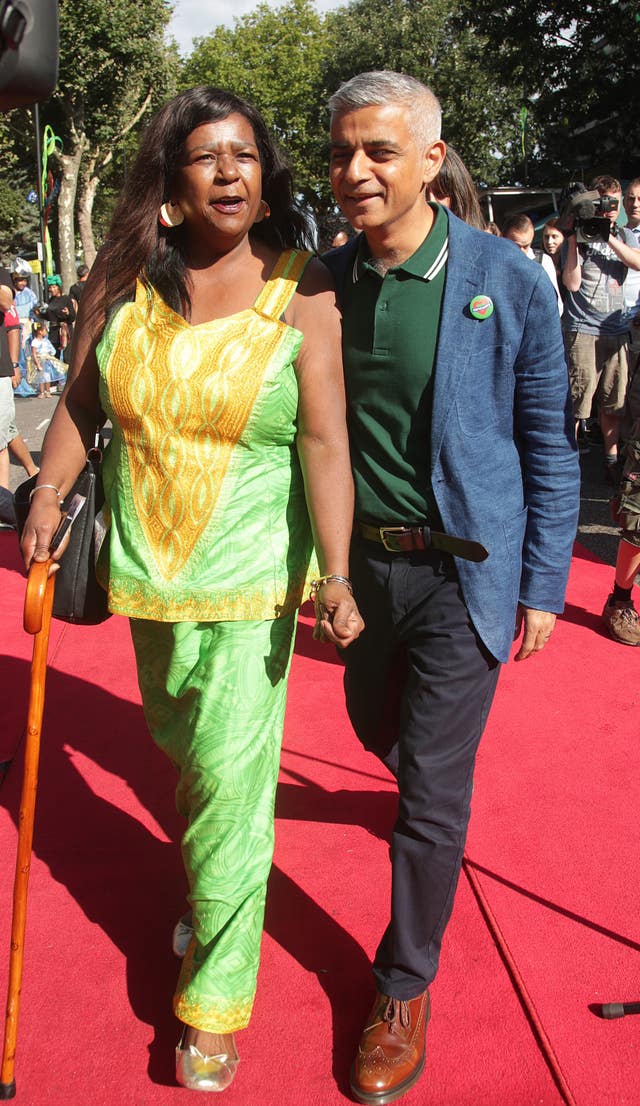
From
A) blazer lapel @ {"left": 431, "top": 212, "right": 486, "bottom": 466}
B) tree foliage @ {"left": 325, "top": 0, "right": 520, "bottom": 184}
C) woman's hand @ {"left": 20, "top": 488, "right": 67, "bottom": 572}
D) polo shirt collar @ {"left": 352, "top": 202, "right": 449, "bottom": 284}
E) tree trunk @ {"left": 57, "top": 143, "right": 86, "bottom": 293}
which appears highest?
tree foliage @ {"left": 325, "top": 0, "right": 520, "bottom": 184}

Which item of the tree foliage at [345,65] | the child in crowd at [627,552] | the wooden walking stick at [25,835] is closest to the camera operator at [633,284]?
the child in crowd at [627,552]

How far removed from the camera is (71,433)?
2549 millimetres

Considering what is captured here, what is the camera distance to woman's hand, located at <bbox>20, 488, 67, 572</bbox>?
242 cm

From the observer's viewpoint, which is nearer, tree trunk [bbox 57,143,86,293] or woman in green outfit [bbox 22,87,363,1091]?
woman in green outfit [bbox 22,87,363,1091]

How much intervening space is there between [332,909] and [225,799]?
81cm

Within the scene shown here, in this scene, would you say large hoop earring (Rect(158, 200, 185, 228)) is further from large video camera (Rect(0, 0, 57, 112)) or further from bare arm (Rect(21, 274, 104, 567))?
large video camera (Rect(0, 0, 57, 112))

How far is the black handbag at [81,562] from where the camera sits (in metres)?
2.50

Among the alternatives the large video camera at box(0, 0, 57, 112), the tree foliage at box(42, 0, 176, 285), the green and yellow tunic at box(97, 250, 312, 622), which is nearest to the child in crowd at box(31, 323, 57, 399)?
the large video camera at box(0, 0, 57, 112)

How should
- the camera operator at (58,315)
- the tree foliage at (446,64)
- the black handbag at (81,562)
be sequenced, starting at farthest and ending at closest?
the tree foliage at (446,64) → the camera operator at (58,315) → the black handbag at (81,562)

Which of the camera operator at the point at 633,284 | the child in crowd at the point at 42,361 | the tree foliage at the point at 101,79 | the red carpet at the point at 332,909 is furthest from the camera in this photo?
the tree foliage at the point at 101,79

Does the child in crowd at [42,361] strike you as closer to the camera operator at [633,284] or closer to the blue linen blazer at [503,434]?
the camera operator at [633,284]

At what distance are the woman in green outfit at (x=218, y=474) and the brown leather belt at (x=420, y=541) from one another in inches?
5.4

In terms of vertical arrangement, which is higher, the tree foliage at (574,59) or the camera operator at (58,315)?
the tree foliage at (574,59)

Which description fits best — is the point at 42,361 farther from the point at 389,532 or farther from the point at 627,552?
the point at 389,532
